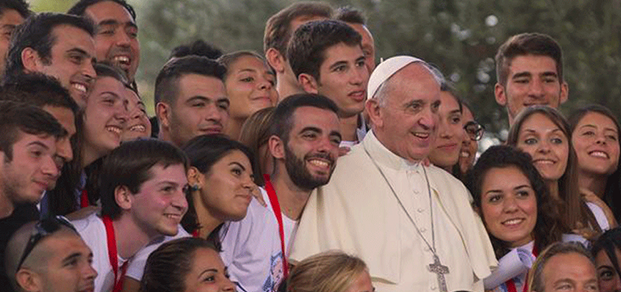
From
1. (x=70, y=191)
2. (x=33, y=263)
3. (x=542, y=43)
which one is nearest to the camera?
(x=33, y=263)

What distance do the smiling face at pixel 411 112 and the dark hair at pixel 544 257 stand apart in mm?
835

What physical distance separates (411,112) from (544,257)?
1061 millimetres

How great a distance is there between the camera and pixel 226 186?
8430 millimetres

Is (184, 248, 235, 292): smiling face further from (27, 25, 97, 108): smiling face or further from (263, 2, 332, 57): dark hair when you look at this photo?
(263, 2, 332, 57): dark hair

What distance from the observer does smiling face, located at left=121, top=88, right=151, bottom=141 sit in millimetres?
8969

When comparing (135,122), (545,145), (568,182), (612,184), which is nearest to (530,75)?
(612,184)

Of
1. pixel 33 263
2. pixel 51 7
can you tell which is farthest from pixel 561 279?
pixel 51 7

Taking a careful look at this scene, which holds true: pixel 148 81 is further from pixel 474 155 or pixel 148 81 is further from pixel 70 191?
pixel 70 191

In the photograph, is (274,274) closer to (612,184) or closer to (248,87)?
(248,87)

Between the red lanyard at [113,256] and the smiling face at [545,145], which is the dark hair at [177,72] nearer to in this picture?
the red lanyard at [113,256]

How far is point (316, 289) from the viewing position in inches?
302

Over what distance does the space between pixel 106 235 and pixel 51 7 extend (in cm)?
1728

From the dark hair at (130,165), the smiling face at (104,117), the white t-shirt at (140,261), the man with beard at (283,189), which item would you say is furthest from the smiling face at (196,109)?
the white t-shirt at (140,261)

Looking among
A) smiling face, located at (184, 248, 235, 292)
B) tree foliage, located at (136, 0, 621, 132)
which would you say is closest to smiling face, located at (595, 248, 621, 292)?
smiling face, located at (184, 248, 235, 292)
